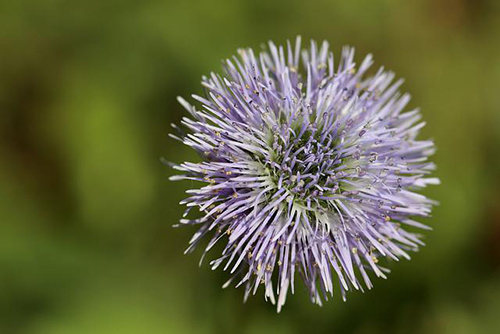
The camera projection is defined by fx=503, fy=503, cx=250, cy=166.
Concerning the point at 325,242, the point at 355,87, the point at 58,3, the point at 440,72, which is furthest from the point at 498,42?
the point at 58,3

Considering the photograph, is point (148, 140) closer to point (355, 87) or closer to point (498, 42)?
point (355, 87)

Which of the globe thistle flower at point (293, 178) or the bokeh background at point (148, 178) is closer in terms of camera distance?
the globe thistle flower at point (293, 178)

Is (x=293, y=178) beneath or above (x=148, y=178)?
beneath

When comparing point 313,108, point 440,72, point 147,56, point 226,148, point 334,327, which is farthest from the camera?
point 440,72

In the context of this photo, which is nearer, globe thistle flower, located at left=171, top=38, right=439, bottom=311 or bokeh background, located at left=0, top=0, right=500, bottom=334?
globe thistle flower, located at left=171, top=38, right=439, bottom=311
